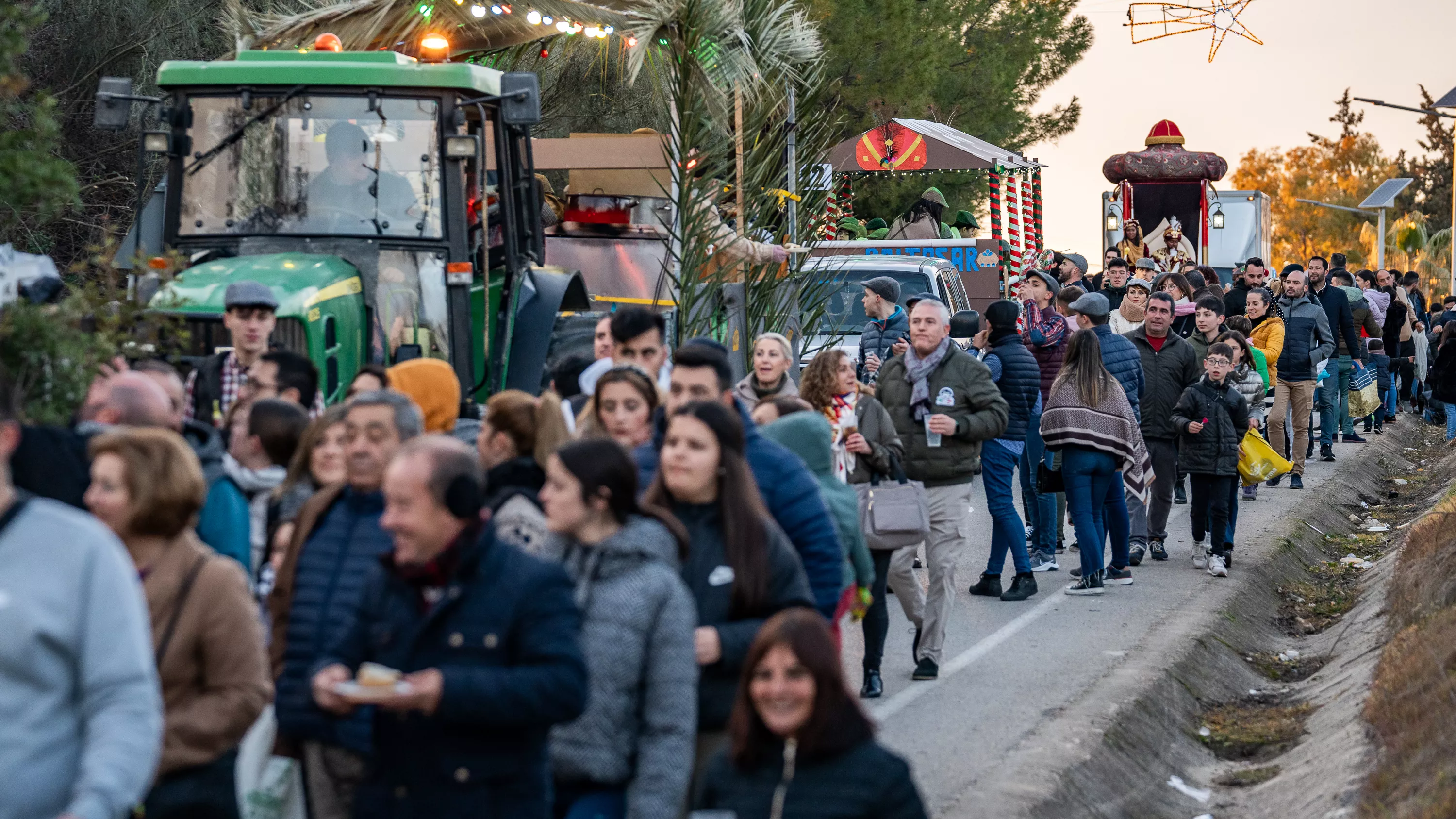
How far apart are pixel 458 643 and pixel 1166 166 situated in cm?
3076

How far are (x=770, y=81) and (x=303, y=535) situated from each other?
31.2 feet

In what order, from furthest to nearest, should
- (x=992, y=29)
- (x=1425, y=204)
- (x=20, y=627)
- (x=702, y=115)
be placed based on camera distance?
(x=1425, y=204), (x=992, y=29), (x=702, y=115), (x=20, y=627)

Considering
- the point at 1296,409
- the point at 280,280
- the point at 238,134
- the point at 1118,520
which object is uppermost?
the point at 238,134

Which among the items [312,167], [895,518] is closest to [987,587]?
[895,518]

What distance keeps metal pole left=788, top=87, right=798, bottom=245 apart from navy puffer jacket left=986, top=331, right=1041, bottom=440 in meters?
2.54

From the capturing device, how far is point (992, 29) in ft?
120

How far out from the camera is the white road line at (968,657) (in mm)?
8531

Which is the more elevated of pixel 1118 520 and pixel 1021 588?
pixel 1118 520

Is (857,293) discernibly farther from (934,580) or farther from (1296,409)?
(934,580)

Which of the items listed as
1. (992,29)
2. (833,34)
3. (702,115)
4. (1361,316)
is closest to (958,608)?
(702,115)

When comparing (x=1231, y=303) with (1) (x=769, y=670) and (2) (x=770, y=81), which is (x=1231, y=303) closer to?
(2) (x=770, y=81)

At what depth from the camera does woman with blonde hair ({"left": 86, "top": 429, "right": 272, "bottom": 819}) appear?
3967mm

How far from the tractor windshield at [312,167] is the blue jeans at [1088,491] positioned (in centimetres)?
427

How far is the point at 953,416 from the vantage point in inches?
381
